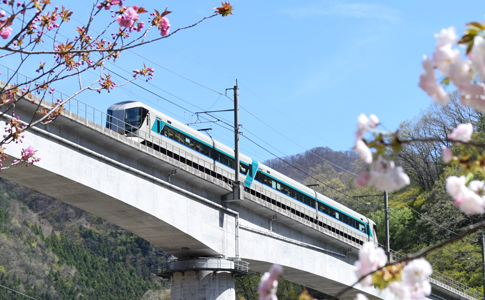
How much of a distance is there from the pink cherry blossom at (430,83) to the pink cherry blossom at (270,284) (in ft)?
4.36

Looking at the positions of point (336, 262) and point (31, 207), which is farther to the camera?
point (31, 207)

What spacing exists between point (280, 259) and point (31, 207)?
10097 centimetres

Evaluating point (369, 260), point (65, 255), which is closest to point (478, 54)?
point (369, 260)

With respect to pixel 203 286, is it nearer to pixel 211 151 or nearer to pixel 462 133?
pixel 211 151

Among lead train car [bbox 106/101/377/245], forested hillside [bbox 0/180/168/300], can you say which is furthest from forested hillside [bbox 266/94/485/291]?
forested hillside [bbox 0/180/168/300]

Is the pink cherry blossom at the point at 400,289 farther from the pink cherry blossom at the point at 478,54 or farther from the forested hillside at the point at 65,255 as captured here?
the forested hillside at the point at 65,255

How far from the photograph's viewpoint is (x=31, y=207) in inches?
4943

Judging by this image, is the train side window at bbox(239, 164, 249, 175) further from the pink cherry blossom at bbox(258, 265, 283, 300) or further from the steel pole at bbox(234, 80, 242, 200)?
the pink cherry blossom at bbox(258, 265, 283, 300)

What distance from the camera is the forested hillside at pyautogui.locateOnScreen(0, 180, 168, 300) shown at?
10188 centimetres

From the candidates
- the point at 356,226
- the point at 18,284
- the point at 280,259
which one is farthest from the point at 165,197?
the point at 18,284

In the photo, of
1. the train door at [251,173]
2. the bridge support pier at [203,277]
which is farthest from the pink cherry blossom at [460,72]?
the train door at [251,173]

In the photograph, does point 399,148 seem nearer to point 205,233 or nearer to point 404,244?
point 205,233

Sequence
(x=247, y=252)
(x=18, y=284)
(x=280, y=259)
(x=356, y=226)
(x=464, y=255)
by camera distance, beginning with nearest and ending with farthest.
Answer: (x=247, y=252)
(x=280, y=259)
(x=356, y=226)
(x=464, y=255)
(x=18, y=284)

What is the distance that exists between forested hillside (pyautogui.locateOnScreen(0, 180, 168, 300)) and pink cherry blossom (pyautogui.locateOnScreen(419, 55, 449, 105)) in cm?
9314
